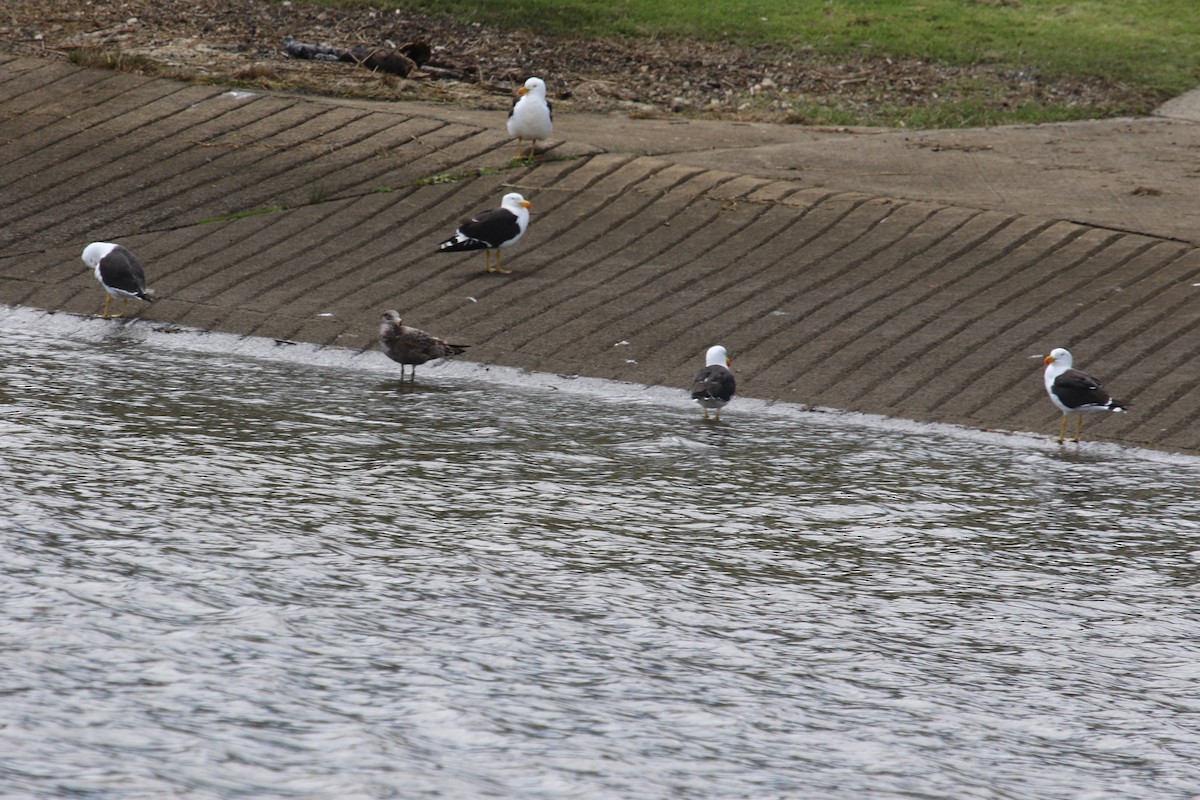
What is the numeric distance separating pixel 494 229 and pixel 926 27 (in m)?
13.6

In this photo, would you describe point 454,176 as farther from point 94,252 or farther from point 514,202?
point 94,252

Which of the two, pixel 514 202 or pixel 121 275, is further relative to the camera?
pixel 514 202

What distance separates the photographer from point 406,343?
36.6ft

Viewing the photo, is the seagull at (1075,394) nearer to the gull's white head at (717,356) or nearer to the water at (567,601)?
the water at (567,601)

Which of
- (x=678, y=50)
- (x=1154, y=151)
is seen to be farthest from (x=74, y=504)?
(x=678, y=50)

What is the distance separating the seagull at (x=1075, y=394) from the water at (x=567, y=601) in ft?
1.05

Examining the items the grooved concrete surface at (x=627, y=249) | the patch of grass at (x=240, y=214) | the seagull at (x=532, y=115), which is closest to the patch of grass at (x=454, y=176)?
the grooved concrete surface at (x=627, y=249)

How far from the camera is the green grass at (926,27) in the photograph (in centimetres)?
2211

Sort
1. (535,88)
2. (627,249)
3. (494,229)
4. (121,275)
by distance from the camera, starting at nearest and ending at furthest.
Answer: (121,275)
(494,229)
(627,249)
(535,88)

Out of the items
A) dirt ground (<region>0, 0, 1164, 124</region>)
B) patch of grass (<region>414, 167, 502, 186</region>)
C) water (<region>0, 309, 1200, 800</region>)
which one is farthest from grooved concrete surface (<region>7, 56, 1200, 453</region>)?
dirt ground (<region>0, 0, 1164, 124</region>)

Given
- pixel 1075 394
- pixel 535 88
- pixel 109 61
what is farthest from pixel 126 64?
pixel 1075 394

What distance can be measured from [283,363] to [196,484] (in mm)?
3001

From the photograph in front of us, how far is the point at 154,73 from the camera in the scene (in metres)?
16.9

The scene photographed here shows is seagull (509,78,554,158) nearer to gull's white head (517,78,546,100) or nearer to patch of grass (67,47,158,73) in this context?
gull's white head (517,78,546,100)
